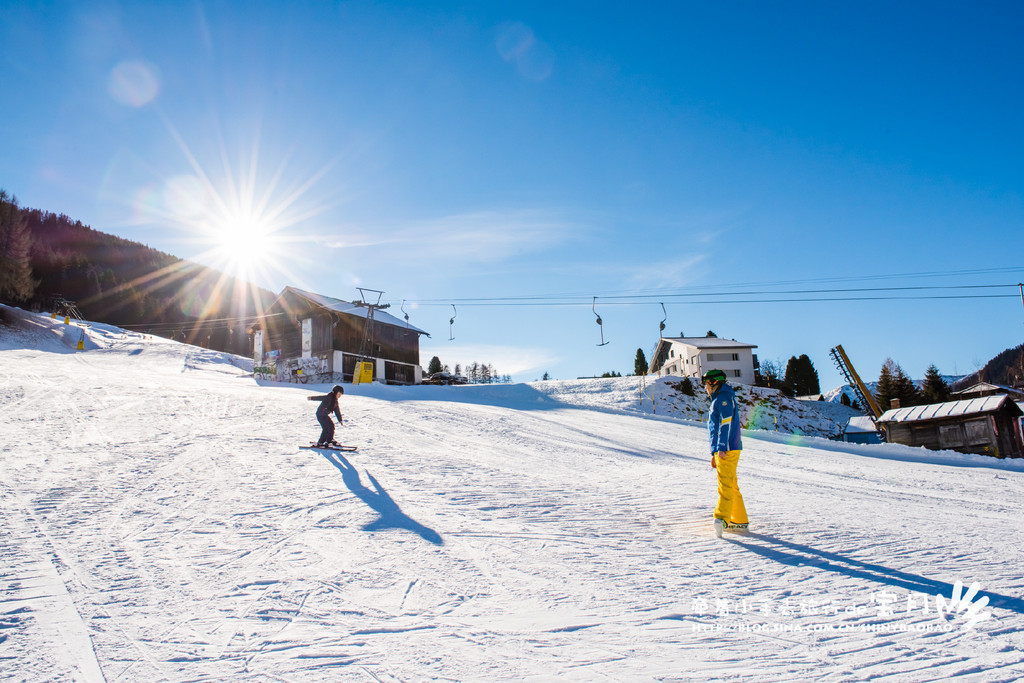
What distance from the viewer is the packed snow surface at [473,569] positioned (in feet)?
11.3

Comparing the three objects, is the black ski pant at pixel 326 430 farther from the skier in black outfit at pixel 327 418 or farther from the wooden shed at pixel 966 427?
the wooden shed at pixel 966 427

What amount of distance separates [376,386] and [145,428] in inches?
605

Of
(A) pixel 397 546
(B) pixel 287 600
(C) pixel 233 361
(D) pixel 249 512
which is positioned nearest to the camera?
(B) pixel 287 600

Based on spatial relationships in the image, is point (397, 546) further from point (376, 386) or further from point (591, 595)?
point (376, 386)

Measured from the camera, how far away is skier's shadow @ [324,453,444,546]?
596 cm

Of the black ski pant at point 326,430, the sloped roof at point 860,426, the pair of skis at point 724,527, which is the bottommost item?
the sloped roof at point 860,426

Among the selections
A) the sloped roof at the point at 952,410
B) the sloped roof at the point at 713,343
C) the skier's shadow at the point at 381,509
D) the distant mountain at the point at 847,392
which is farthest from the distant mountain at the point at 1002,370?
the skier's shadow at the point at 381,509

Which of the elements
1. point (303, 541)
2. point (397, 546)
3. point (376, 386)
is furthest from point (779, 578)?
point (376, 386)

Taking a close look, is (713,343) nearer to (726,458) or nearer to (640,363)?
(640,363)

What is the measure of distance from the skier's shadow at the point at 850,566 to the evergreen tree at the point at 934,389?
180 ft

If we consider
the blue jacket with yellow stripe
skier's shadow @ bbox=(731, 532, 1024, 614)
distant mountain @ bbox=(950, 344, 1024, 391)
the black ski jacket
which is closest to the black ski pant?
the black ski jacket

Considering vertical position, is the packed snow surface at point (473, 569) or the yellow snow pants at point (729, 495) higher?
the yellow snow pants at point (729, 495)

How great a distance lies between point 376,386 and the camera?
27.1 meters

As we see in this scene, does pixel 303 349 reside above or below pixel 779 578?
above
